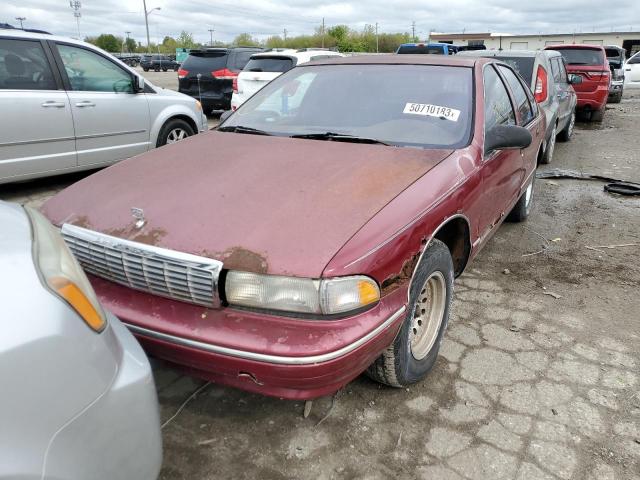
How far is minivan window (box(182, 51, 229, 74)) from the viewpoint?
11906 millimetres

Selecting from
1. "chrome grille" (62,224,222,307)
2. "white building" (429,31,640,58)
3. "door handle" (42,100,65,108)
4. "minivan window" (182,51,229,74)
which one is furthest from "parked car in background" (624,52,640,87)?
"white building" (429,31,640,58)

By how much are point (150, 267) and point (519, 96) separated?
351 cm

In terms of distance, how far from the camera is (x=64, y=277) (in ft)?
4.54

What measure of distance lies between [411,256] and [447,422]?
2.74 ft

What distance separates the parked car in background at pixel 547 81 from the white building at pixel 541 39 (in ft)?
147

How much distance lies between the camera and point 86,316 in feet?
4.54

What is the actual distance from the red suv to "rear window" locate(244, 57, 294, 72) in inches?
236

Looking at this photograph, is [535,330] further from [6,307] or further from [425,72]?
[6,307]

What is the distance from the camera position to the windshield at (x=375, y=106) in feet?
9.98

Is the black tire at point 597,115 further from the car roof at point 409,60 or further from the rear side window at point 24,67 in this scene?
the rear side window at point 24,67

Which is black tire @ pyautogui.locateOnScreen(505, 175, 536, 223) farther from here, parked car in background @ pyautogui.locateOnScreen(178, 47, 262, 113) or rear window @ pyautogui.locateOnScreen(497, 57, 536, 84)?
parked car in background @ pyautogui.locateOnScreen(178, 47, 262, 113)

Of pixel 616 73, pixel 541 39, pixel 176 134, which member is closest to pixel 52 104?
pixel 176 134

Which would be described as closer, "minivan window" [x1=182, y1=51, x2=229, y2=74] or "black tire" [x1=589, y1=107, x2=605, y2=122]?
"minivan window" [x1=182, y1=51, x2=229, y2=74]

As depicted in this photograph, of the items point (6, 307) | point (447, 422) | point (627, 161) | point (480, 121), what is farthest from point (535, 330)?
point (627, 161)
